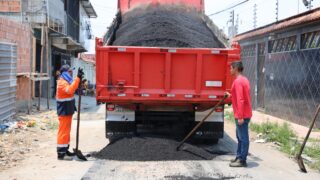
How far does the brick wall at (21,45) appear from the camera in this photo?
14071mm

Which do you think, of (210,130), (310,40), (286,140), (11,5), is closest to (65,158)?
(210,130)

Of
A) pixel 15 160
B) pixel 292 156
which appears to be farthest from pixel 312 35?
pixel 15 160

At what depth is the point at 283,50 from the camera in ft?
50.5

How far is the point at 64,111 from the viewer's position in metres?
8.23

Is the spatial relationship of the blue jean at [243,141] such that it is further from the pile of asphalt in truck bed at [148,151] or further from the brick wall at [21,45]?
the brick wall at [21,45]

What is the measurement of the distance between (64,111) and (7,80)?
5.18m

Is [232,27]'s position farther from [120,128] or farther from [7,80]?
[120,128]

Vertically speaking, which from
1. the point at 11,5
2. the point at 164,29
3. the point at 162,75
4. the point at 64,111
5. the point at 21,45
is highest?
the point at 11,5

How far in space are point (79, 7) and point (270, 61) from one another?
23.8 meters

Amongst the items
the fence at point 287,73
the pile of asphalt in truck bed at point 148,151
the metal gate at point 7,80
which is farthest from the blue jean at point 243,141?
the metal gate at point 7,80

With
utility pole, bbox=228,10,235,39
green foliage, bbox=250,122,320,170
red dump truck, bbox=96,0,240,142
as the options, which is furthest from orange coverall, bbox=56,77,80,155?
utility pole, bbox=228,10,235,39

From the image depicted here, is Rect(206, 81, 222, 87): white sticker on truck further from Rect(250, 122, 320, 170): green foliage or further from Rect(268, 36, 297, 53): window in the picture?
Rect(268, 36, 297, 53): window

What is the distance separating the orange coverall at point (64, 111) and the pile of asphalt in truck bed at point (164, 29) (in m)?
1.64

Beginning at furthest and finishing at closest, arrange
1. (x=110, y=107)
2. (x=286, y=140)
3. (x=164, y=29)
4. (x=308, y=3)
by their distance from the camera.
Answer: (x=308, y=3) < (x=286, y=140) < (x=164, y=29) < (x=110, y=107)
